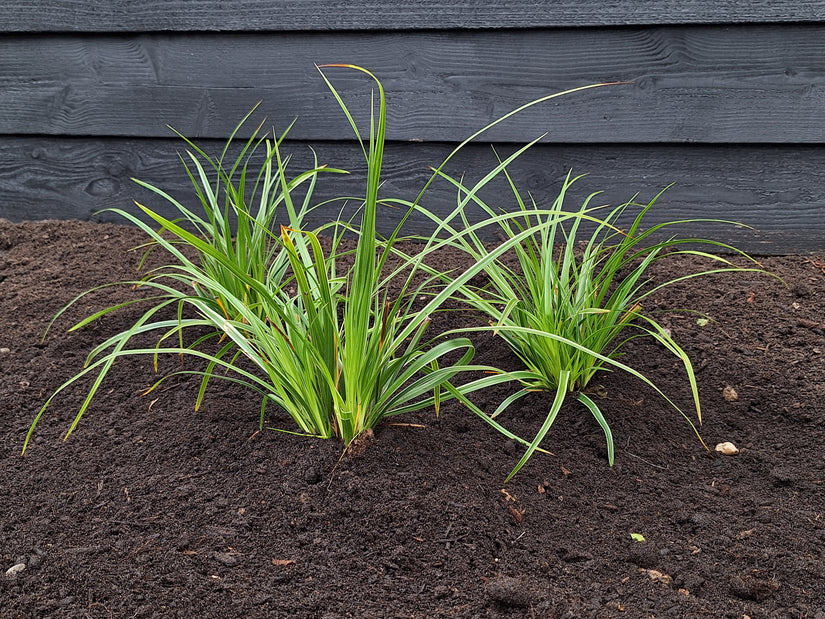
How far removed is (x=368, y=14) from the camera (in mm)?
2219

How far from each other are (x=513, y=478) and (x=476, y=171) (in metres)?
1.26

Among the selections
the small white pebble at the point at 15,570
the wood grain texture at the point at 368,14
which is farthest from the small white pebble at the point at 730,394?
the small white pebble at the point at 15,570

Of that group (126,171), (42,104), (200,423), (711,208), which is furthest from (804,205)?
(42,104)

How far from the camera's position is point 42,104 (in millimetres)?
2547

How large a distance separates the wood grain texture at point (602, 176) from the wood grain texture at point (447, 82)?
5cm

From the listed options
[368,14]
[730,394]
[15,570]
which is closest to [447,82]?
[368,14]

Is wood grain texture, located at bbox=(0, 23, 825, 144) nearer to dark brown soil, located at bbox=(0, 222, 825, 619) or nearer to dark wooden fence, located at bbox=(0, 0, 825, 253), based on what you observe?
dark wooden fence, located at bbox=(0, 0, 825, 253)

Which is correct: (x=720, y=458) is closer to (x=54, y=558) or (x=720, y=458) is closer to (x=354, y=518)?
(x=354, y=518)

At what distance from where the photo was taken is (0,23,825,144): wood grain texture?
2057 mm

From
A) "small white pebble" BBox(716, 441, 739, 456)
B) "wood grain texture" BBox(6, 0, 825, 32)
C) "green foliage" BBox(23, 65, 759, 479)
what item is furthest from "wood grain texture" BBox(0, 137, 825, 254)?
"small white pebble" BBox(716, 441, 739, 456)

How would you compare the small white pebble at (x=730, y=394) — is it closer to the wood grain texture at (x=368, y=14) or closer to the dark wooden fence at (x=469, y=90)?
the dark wooden fence at (x=469, y=90)

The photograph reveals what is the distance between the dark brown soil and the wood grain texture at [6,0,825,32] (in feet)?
3.24

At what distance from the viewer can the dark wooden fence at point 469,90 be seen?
206 centimetres

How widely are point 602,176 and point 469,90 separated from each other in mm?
519
